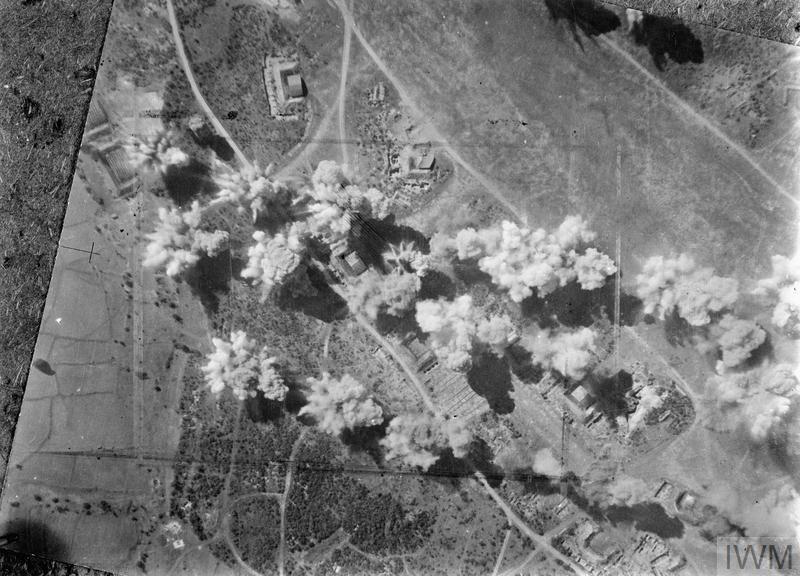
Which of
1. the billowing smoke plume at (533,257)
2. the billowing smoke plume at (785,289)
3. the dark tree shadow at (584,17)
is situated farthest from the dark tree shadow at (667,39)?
the billowing smoke plume at (785,289)

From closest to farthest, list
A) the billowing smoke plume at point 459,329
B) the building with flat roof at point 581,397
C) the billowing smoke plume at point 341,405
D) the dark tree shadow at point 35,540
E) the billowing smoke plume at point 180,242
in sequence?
the billowing smoke plume at point 459,329
the billowing smoke plume at point 341,405
the billowing smoke plume at point 180,242
the building with flat roof at point 581,397
the dark tree shadow at point 35,540

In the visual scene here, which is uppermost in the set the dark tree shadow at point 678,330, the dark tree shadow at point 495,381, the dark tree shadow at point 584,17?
the dark tree shadow at point 584,17

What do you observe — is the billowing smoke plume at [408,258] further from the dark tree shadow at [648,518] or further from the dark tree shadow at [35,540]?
the dark tree shadow at [35,540]

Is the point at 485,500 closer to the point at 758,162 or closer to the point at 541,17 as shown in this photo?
the point at 758,162

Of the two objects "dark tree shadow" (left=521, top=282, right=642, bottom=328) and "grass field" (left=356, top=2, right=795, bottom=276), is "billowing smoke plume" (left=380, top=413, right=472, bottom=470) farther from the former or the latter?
"grass field" (left=356, top=2, right=795, bottom=276)

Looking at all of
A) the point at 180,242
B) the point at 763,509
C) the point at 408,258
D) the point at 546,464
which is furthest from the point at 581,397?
the point at 180,242

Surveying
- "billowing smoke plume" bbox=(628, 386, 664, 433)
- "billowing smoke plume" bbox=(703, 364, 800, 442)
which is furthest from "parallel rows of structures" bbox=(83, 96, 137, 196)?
"billowing smoke plume" bbox=(703, 364, 800, 442)

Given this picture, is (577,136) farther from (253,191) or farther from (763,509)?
(763,509)
